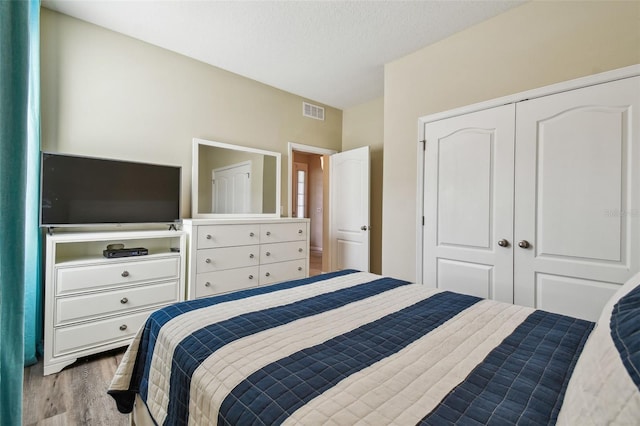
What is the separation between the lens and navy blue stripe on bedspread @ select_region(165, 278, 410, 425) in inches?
35.0

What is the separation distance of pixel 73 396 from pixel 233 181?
7.32 feet

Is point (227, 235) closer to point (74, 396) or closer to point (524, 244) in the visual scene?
point (74, 396)

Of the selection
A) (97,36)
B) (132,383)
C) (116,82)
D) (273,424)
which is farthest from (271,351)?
(97,36)

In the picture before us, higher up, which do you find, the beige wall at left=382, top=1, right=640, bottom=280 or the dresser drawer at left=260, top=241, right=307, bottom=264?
the beige wall at left=382, top=1, right=640, bottom=280

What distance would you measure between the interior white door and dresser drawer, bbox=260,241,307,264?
781mm

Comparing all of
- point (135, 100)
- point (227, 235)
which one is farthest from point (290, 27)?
point (227, 235)

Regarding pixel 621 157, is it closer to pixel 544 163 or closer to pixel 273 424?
pixel 544 163

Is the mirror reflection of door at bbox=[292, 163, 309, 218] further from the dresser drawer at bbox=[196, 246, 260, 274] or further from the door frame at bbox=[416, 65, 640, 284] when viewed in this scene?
the door frame at bbox=[416, 65, 640, 284]

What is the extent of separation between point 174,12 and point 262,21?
70 cm

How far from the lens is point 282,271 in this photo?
129 inches

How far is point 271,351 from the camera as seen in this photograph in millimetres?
905

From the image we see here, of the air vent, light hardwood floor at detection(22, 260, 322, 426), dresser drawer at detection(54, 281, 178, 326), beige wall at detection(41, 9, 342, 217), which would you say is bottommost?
light hardwood floor at detection(22, 260, 322, 426)

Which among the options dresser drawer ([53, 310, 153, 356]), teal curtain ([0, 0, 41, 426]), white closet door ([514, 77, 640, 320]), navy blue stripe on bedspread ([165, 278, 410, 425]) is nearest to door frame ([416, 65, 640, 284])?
white closet door ([514, 77, 640, 320])

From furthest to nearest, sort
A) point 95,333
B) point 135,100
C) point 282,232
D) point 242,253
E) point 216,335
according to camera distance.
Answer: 1. point 282,232
2. point 242,253
3. point 135,100
4. point 95,333
5. point 216,335
